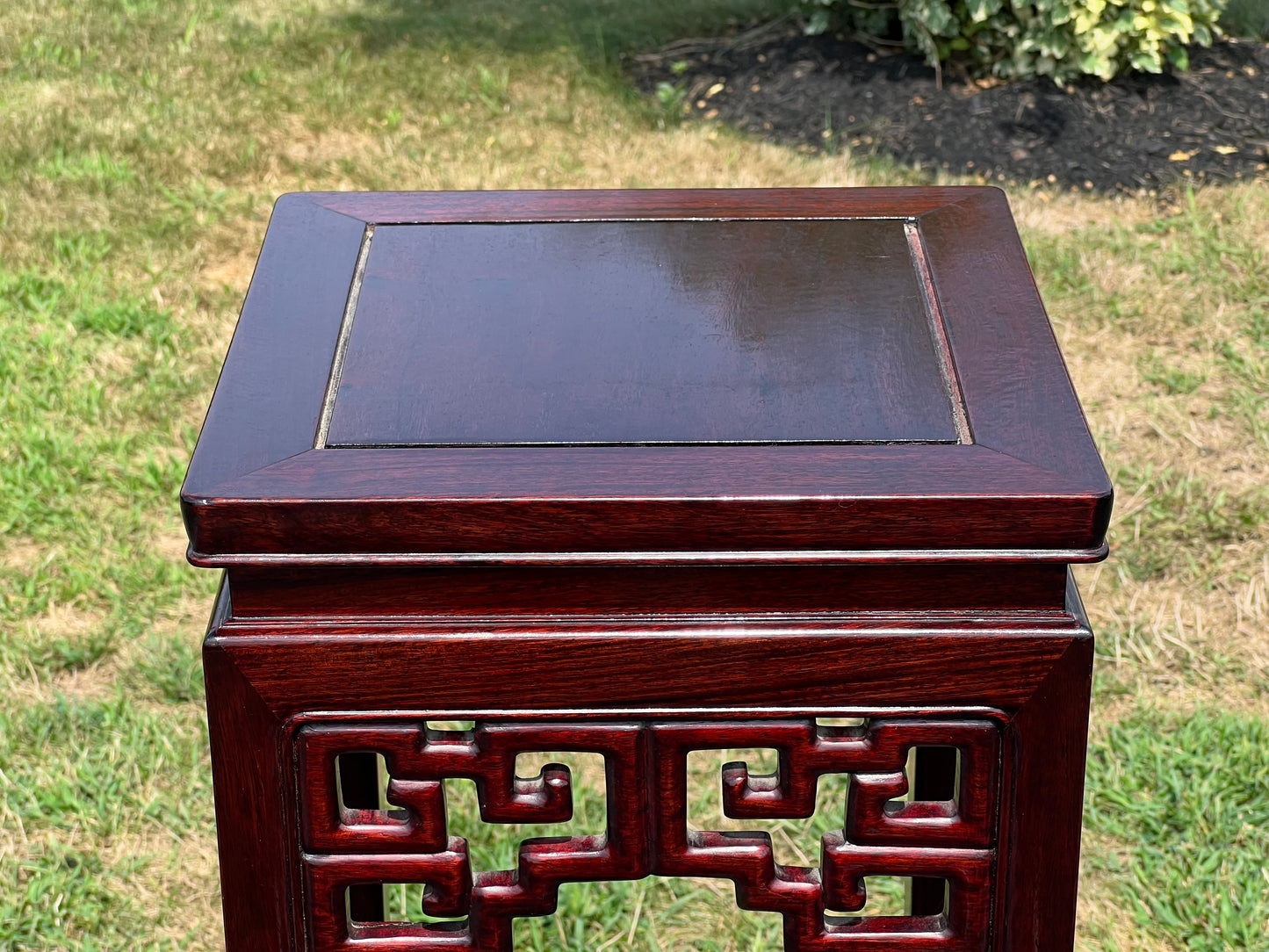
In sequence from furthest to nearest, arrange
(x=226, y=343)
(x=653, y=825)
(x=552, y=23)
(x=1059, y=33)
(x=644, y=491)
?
(x=552, y=23) < (x=1059, y=33) < (x=226, y=343) < (x=653, y=825) < (x=644, y=491)

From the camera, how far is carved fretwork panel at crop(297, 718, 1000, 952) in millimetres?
1188

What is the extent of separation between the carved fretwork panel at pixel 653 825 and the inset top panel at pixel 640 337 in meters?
0.25

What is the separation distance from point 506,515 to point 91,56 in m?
4.19

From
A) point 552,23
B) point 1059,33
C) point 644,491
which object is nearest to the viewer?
point 644,491

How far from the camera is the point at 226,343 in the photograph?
3203 mm

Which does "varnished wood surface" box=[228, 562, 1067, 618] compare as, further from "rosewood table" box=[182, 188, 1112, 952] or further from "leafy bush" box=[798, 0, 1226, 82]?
"leafy bush" box=[798, 0, 1226, 82]

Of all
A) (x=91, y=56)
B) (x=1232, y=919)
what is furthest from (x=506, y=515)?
(x=91, y=56)

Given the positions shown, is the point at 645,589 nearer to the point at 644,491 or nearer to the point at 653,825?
the point at 644,491

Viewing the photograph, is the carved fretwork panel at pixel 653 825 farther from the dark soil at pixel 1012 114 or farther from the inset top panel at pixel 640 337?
the dark soil at pixel 1012 114

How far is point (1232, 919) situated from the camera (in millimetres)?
1829

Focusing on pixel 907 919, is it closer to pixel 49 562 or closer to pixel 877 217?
pixel 877 217

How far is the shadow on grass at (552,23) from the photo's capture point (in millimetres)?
4816

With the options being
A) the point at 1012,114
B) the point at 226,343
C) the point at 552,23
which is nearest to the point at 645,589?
the point at 226,343

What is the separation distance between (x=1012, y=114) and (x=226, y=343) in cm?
219
